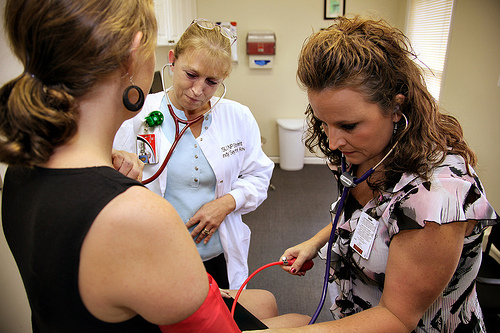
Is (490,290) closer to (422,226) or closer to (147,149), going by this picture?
(422,226)

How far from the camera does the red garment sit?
1.86ft

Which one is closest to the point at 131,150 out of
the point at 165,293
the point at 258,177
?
the point at 258,177

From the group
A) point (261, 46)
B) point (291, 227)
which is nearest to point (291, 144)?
point (261, 46)

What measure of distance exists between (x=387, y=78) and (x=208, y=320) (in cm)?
72

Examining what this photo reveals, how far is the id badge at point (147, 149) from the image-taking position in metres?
1.35

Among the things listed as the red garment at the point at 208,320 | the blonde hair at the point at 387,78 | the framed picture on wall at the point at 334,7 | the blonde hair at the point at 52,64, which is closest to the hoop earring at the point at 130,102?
the blonde hair at the point at 52,64

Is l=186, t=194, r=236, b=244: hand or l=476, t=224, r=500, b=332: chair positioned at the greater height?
l=186, t=194, r=236, b=244: hand

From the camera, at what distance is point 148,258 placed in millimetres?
510

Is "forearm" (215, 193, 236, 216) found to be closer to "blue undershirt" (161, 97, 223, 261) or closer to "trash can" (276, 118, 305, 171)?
"blue undershirt" (161, 97, 223, 261)

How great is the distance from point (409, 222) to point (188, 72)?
0.95 meters

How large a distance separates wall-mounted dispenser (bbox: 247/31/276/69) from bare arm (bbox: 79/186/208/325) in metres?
3.79

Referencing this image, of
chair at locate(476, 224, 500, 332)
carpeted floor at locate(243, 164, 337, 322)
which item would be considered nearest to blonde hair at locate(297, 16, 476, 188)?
chair at locate(476, 224, 500, 332)

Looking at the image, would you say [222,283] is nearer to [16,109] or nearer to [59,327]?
[59,327]

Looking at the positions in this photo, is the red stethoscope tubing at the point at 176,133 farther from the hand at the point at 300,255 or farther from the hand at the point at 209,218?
the hand at the point at 300,255
